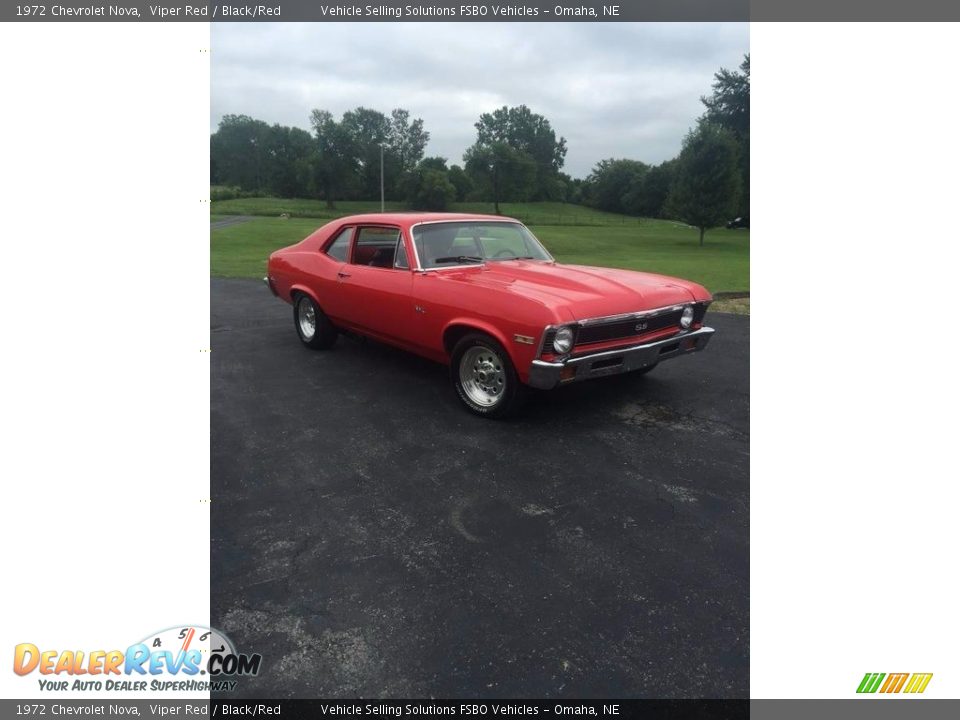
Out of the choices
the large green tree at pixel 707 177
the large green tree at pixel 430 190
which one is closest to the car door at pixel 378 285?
the large green tree at pixel 707 177

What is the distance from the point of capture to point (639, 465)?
3695 mm

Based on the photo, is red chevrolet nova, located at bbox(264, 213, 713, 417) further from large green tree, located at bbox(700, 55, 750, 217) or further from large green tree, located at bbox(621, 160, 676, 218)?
large green tree, located at bbox(621, 160, 676, 218)

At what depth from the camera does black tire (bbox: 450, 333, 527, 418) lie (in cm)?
425

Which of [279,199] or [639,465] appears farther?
[279,199]

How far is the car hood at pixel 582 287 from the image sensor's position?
4.14 m

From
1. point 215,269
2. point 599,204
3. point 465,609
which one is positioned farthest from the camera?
point 599,204

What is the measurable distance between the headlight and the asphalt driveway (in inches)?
24.8

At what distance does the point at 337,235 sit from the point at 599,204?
233 ft

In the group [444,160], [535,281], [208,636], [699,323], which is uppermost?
[444,160]

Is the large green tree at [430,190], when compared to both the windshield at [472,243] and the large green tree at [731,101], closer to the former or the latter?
the large green tree at [731,101]

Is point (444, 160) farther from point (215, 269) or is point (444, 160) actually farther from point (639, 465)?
point (639, 465)

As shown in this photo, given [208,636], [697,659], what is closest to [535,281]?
[697,659]

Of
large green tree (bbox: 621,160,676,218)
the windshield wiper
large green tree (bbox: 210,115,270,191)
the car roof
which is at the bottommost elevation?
the windshield wiper
